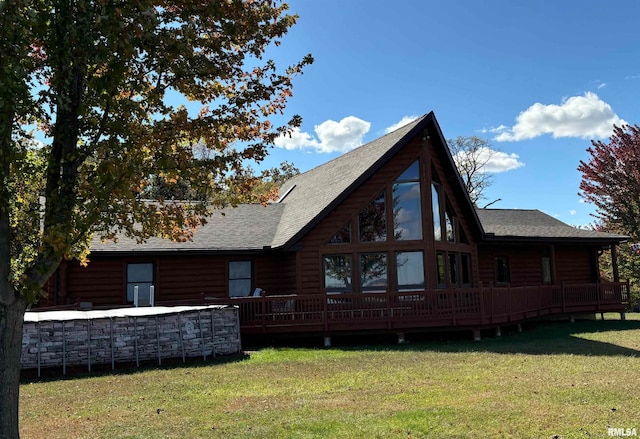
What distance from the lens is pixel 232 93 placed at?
264 inches

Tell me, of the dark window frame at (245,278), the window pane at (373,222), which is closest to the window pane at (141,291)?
the dark window frame at (245,278)

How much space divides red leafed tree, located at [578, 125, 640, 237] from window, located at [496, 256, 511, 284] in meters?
14.2

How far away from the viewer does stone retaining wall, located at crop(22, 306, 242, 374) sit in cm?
1136

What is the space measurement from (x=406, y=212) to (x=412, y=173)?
4.42 ft

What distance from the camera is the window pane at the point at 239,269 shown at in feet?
62.8

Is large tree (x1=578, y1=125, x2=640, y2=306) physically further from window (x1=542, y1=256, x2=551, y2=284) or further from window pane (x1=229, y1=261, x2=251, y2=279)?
window pane (x1=229, y1=261, x2=251, y2=279)

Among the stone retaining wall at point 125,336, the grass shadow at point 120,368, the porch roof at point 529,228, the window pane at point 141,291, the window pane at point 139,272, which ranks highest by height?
the porch roof at point 529,228

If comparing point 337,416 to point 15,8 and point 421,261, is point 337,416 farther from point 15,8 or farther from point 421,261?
point 421,261

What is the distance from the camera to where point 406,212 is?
17.8 meters

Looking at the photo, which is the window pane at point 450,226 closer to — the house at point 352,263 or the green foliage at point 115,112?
the house at point 352,263

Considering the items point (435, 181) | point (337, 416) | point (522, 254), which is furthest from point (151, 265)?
point (522, 254)

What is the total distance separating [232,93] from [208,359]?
8031mm

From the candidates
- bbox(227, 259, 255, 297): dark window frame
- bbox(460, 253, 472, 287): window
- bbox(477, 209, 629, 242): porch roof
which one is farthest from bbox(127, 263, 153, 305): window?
bbox(477, 209, 629, 242): porch roof

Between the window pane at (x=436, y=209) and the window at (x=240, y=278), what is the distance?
664 cm
